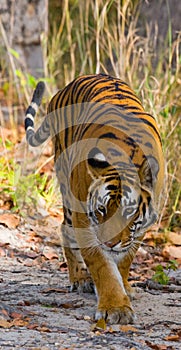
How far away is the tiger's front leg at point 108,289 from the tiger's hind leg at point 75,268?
1.78ft

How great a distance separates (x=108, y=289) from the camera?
3881 mm

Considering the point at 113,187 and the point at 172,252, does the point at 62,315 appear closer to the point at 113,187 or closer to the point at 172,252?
the point at 113,187

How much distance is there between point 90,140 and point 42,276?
4.05 ft

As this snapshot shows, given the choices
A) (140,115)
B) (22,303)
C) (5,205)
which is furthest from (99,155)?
(5,205)

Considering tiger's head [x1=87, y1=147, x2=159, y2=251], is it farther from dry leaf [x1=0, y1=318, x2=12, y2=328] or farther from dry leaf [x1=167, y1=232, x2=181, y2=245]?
dry leaf [x1=167, y1=232, x2=181, y2=245]

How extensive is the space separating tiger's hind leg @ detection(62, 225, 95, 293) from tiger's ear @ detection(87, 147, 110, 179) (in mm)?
934

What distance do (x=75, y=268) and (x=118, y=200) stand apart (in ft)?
3.62

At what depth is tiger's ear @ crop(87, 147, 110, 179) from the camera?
3.82m

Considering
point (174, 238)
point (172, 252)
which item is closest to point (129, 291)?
point (172, 252)

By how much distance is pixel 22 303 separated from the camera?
157 inches

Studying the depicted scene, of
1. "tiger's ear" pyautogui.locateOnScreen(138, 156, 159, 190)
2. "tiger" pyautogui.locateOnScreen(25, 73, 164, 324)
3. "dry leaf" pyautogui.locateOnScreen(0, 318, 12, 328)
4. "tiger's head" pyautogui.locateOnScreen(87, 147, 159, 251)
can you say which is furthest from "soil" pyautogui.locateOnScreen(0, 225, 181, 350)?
"tiger's ear" pyautogui.locateOnScreen(138, 156, 159, 190)

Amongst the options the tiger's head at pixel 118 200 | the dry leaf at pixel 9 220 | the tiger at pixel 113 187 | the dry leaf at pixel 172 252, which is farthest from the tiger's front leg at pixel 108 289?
the dry leaf at pixel 172 252

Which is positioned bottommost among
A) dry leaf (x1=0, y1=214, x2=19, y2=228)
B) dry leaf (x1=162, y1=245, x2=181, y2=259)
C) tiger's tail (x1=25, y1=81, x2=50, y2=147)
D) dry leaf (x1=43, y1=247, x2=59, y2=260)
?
dry leaf (x1=162, y1=245, x2=181, y2=259)

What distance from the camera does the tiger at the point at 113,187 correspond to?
3736 mm
